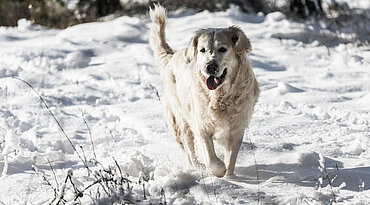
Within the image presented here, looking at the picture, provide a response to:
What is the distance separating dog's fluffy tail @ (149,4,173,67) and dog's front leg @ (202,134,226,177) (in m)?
1.36

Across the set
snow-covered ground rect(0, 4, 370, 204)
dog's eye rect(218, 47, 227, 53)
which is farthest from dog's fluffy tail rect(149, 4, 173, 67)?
dog's eye rect(218, 47, 227, 53)

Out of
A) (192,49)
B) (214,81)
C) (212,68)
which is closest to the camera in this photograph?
(212,68)

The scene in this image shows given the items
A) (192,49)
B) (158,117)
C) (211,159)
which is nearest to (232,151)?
(211,159)

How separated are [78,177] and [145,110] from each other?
2.51 metres

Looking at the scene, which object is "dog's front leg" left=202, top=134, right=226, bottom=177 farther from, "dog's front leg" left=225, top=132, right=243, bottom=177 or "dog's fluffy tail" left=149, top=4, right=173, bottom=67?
"dog's fluffy tail" left=149, top=4, right=173, bottom=67

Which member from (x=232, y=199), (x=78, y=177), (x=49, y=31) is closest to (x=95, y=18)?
(x=49, y=31)

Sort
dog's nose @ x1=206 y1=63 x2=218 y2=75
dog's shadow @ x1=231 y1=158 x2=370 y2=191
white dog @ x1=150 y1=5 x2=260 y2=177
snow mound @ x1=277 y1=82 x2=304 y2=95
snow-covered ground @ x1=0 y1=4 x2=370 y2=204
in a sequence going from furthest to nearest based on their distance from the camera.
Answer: snow mound @ x1=277 y1=82 x2=304 y2=95 → white dog @ x1=150 y1=5 x2=260 y2=177 → dog's nose @ x1=206 y1=63 x2=218 y2=75 → dog's shadow @ x1=231 y1=158 x2=370 y2=191 → snow-covered ground @ x1=0 y1=4 x2=370 y2=204

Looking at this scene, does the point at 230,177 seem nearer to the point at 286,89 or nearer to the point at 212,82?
the point at 212,82

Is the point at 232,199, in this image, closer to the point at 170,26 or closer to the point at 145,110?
the point at 145,110

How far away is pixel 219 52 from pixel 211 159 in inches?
36.2

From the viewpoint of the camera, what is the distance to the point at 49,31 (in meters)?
10.7

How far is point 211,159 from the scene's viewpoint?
4352 mm

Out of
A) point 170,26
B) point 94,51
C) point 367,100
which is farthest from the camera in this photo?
point 170,26

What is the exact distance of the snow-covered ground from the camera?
3742mm
